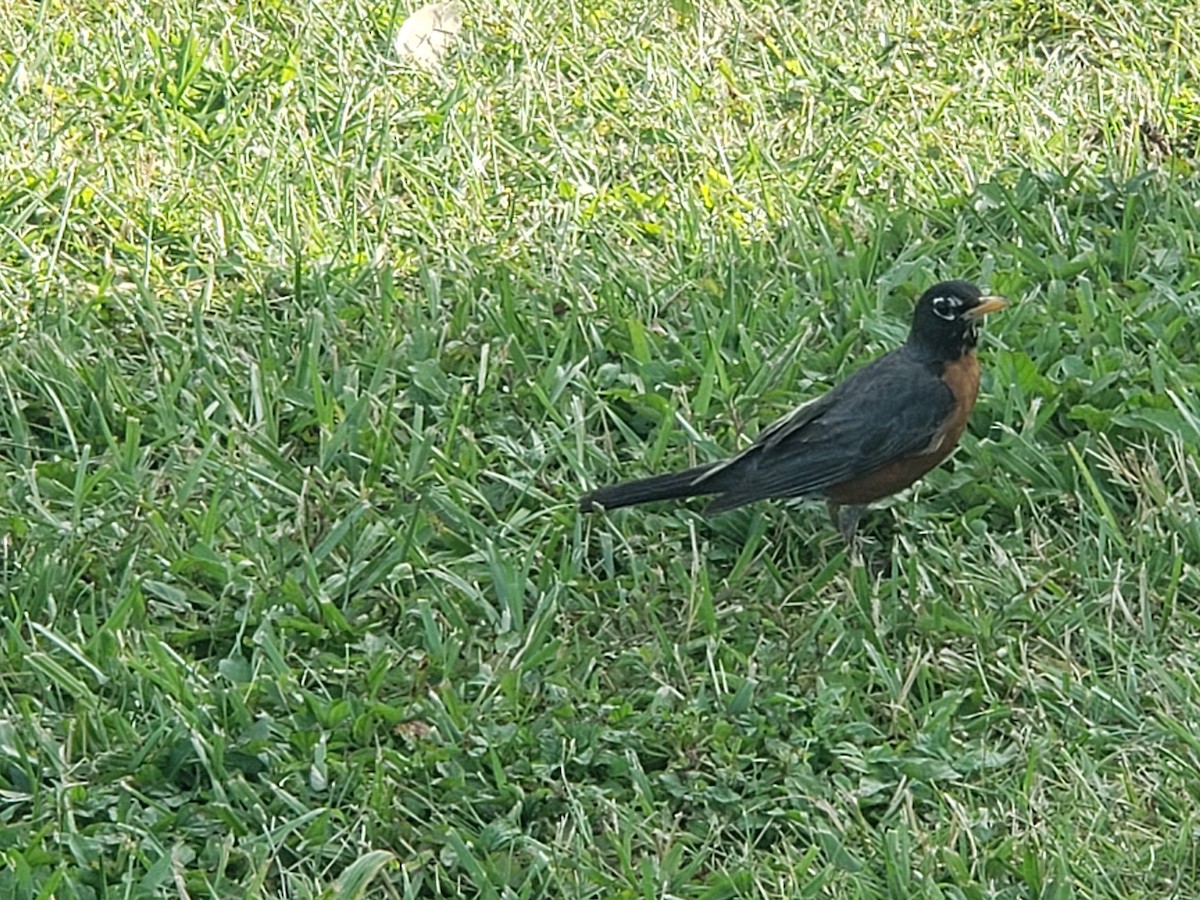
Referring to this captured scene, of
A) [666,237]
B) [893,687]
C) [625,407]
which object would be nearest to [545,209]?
[666,237]

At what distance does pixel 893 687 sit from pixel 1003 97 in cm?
295

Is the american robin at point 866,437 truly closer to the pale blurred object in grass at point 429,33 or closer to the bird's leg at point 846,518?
the bird's leg at point 846,518

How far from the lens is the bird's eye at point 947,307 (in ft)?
16.0

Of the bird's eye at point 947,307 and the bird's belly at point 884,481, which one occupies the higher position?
the bird's eye at point 947,307

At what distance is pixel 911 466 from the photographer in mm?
4723

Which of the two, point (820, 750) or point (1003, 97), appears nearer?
point (820, 750)

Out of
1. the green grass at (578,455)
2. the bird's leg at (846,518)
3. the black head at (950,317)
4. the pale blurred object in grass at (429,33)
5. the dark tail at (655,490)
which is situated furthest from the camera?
the pale blurred object in grass at (429,33)

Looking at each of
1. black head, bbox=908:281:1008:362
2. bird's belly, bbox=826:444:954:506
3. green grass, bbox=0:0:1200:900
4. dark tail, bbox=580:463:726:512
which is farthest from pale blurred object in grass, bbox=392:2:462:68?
bird's belly, bbox=826:444:954:506

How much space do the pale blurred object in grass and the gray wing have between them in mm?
2569

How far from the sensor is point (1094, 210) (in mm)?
5980

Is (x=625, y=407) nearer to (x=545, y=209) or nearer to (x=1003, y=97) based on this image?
(x=545, y=209)

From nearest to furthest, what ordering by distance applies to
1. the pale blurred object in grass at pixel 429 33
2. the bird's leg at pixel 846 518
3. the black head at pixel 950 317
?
1. the bird's leg at pixel 846 518
2. the black head at pixel 950 317
3. the pale blurred object in grass at pixel 429 33

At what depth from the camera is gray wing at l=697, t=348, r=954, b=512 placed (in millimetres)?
4648

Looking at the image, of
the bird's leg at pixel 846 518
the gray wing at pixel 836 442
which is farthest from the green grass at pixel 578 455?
the gray wing at pixel 836 442
